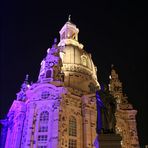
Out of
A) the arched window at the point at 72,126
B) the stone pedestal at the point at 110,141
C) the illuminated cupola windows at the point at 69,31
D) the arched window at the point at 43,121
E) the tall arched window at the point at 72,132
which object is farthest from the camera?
the illuminated cupola windows at the point at 69,31

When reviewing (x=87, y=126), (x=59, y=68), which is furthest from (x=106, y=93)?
(x=59, y=68)

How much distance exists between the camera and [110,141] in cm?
1152

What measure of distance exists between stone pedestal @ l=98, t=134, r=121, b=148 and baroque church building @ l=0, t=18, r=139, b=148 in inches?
917

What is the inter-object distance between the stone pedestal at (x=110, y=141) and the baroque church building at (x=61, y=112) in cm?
2330

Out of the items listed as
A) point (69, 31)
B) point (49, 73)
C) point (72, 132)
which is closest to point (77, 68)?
point (49, 73)

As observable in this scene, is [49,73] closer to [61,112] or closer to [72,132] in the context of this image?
[61,112]

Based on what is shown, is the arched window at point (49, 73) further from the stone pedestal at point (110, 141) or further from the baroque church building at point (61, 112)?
the stone pedestal at point (110, 141)

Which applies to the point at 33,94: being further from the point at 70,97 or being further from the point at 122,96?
the point at 122,96

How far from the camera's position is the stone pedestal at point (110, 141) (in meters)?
11.4

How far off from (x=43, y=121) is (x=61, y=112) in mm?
2968

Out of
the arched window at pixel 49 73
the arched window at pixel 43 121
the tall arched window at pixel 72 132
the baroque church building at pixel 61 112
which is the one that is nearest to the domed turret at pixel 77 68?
the baroque church building at pixel 61 112

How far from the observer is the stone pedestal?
1145 centimetres

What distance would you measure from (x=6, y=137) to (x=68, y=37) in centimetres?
2647

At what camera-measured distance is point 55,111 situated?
1577 inches
